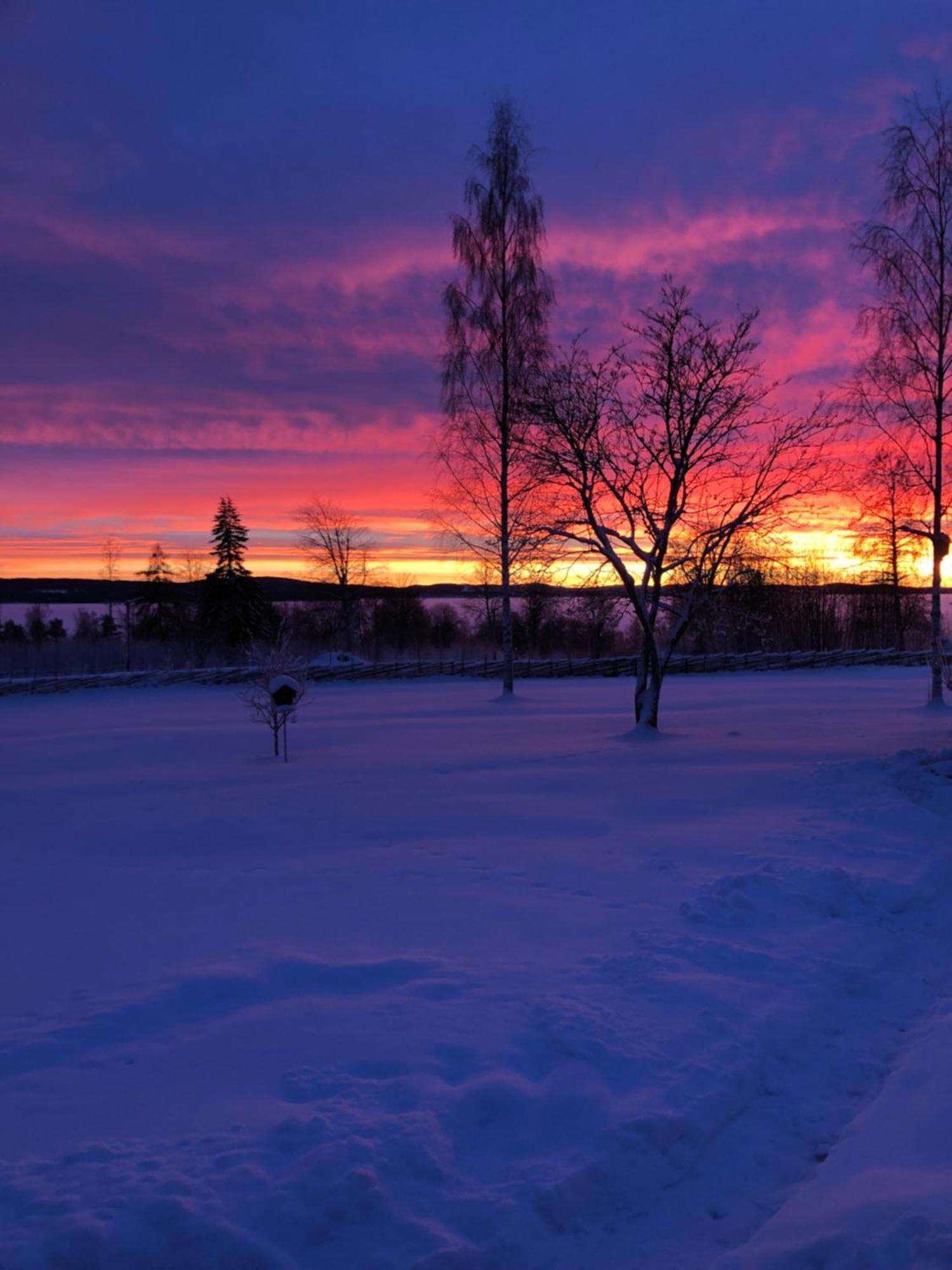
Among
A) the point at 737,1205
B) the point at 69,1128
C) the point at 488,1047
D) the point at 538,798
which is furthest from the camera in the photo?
the point at 538,798

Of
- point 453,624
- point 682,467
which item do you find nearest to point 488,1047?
point 682,467

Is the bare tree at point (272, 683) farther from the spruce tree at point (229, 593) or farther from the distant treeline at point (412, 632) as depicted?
the spruce tree at point (229, 593)

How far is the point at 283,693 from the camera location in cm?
1434

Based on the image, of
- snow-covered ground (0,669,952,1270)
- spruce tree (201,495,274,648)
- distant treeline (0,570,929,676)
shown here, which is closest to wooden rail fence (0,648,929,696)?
distant treeline (0,570,929,676)

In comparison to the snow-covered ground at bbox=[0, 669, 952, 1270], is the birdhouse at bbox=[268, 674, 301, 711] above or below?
above

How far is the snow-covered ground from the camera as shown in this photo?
3.13 m

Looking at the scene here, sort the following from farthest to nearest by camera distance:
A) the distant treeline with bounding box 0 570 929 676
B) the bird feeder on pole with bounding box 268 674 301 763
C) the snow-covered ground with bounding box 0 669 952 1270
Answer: the distant treeline with bounding box 0 570 929 676
the bird feeder on pole with bounding box 268 674 301 763
the snow-covered ground with bounding box 0 669 952 1270

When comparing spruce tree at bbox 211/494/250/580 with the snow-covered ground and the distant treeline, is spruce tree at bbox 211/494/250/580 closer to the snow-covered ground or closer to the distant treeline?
the distant treeline

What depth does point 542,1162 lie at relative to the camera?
3.53 metres

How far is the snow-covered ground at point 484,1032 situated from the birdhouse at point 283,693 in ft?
12.7

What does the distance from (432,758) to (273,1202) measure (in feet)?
35.0

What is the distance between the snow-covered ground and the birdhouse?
153 inches

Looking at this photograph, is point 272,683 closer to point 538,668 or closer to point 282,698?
point 282,698

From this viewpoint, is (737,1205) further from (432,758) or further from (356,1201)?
(432,758)
